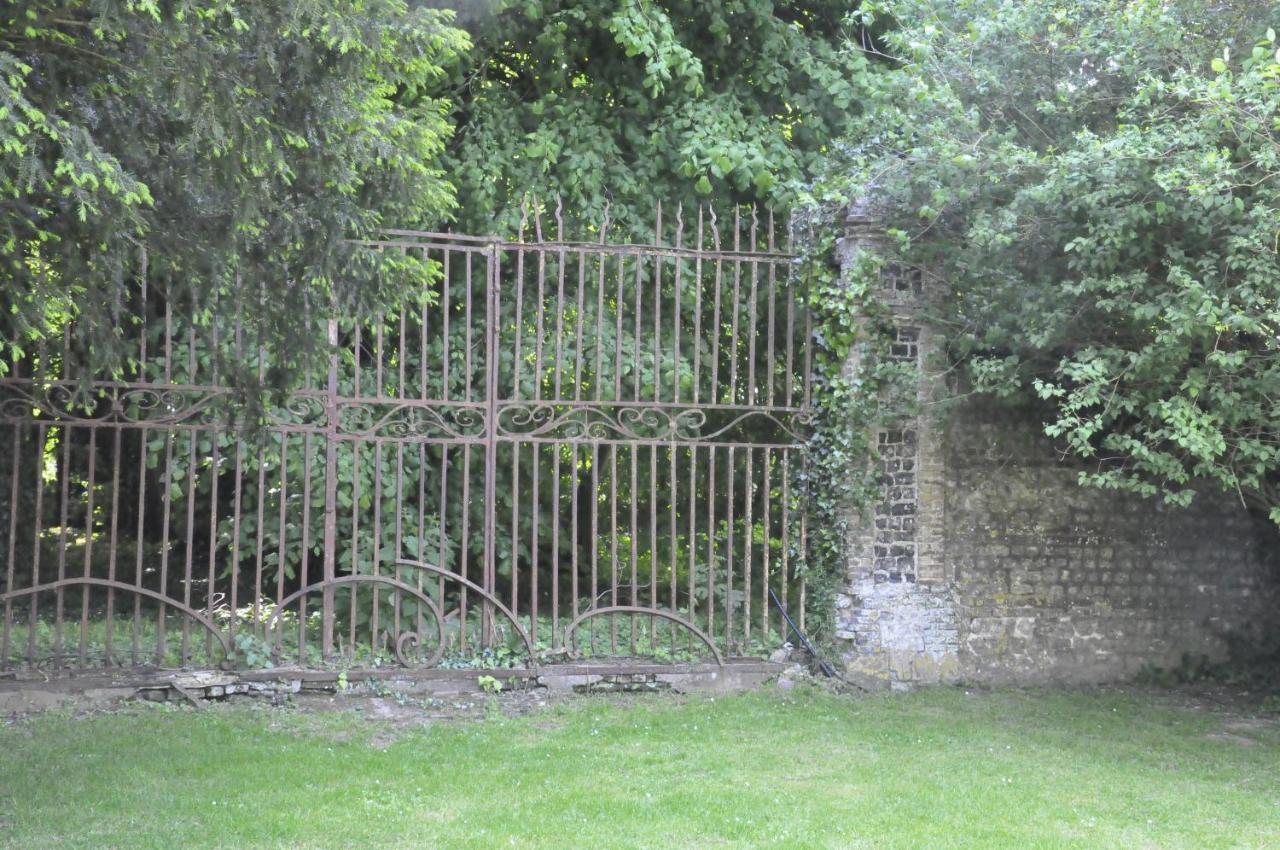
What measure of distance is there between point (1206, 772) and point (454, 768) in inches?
160

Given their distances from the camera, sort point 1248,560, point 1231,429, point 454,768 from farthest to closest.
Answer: point 1248,560 → point 1231,429 → point 454,768

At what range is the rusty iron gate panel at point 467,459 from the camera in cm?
761

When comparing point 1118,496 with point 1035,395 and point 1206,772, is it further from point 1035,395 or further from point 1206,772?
point 1206,772

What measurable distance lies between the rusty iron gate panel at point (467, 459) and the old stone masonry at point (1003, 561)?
0.64m

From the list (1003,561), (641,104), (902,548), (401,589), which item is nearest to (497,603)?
(401,589)

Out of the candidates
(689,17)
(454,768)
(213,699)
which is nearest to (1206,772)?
(454,768)

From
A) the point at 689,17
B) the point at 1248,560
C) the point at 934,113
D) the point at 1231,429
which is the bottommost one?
the point at 1248,560

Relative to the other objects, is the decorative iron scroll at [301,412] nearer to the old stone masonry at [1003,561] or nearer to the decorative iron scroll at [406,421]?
the decorative iron scroll at [406,421]

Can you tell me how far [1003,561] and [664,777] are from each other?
3.48 meters

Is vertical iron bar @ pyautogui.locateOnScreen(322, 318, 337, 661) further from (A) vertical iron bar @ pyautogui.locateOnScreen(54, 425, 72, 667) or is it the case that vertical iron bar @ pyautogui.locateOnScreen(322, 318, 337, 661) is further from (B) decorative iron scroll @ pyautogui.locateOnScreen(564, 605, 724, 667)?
(B) decorative iron scroll @ pyautogui.locateOnScreen(564, 605, 724, 667)

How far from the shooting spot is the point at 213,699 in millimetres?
7629

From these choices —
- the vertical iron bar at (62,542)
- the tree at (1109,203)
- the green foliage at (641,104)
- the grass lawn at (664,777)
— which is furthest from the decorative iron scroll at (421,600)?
the tree at (1109,203)

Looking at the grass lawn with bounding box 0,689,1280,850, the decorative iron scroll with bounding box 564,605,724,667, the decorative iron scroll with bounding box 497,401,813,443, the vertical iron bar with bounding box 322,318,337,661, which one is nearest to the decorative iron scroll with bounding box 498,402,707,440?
→ the decorative iron scroll with bounding box 497,401,813,443

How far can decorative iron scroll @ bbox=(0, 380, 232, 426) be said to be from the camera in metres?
7.31
